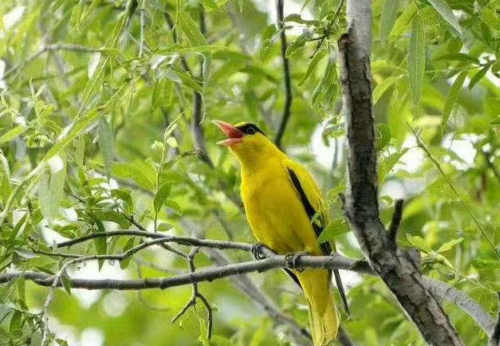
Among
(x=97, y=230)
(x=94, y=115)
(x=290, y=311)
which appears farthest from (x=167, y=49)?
(x=290, y=311)

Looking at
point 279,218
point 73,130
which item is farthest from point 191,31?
point 279,218

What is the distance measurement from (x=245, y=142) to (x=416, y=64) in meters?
2.52

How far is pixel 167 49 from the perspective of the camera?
321cm

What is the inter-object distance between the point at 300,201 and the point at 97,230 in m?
2.08

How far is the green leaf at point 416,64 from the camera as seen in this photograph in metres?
3.13

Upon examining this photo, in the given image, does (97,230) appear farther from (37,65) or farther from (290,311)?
(37,65)

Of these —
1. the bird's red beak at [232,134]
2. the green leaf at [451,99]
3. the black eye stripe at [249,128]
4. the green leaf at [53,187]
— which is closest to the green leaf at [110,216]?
the green leaf at [53,187]

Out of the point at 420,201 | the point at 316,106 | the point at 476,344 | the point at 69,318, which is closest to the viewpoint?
the point at 316,106

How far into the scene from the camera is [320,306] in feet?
17.4

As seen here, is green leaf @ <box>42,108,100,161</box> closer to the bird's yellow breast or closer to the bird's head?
the bird's yellow breast

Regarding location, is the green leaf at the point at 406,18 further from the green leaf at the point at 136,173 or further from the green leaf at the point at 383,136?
the green leaf at the point at 136,173

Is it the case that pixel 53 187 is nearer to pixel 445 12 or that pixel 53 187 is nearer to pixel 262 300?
pixel 445 12

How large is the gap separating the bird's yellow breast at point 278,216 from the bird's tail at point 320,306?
0.47 feet

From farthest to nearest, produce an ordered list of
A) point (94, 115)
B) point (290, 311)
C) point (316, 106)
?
point (290, 311) → point (316, 106) → point (94, 115)
